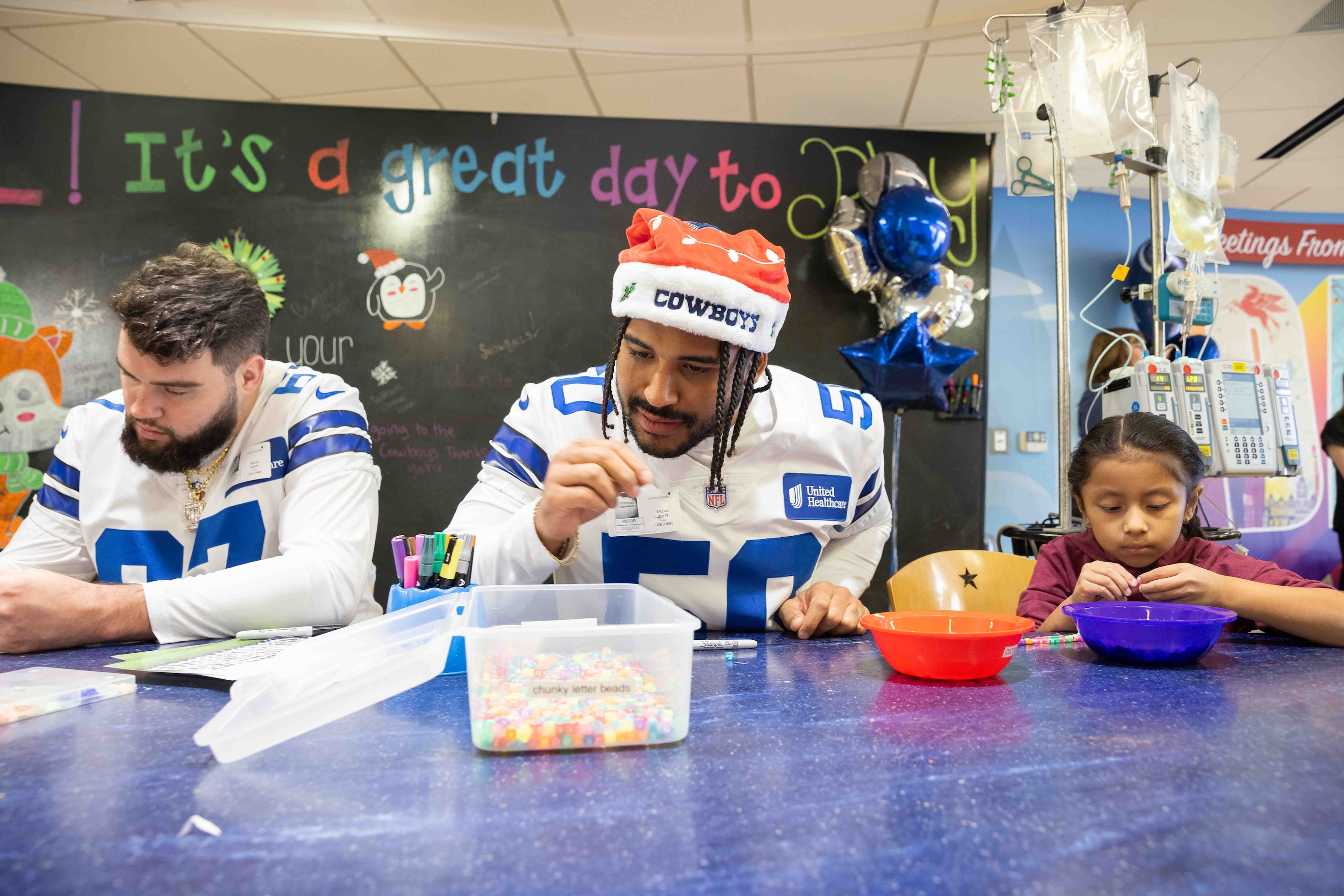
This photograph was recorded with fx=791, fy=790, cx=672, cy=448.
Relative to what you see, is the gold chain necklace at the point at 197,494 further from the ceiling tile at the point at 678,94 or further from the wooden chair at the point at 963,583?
the ceiling tile at the point at 678,94

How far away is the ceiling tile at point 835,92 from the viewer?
340 cm

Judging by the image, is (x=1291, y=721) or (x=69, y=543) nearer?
(x=1291, y=721)

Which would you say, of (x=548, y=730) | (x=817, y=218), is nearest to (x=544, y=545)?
(x=548, y=730)

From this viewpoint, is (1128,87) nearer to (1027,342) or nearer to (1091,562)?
(1091,562)

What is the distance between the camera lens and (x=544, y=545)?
1250 mm

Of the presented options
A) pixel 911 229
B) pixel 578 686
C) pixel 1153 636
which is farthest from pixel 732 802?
pixel 911 229

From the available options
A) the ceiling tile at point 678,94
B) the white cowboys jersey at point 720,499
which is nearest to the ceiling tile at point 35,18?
the ceiling tile at point 678,94

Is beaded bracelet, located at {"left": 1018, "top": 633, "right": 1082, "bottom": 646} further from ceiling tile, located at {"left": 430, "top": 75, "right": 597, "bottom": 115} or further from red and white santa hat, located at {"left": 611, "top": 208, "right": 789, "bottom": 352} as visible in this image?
ceiling tile, located at {"left": 430, "top": 75, "right": 597, "bottom": 115}

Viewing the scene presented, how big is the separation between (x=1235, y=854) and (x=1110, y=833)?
0.23ft

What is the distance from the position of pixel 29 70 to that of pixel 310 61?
1198mm

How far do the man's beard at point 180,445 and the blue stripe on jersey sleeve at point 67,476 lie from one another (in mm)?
148

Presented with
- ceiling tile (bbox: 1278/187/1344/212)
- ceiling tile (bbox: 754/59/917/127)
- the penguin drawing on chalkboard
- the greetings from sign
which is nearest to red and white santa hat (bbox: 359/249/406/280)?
the penguin drawing on chalkboard

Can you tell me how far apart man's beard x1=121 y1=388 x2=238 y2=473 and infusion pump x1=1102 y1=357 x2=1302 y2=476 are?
228 cm

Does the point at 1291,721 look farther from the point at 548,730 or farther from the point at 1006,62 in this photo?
the point at 1006,62
